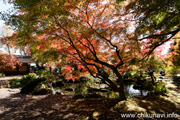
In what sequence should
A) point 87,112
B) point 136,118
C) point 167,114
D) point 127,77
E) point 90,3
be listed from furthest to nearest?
point 127,77 → point 90,3 → point 87,112 → point 167,114 → point 136,118

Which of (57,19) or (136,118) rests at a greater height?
(57,19)

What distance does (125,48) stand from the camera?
5480mm

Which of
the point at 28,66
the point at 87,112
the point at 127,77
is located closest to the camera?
the point at 87,112

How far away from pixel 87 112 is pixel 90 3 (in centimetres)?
458

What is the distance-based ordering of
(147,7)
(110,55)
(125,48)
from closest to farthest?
(147,7)
(125,48)
(110,55)

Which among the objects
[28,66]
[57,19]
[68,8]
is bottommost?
[28,66]

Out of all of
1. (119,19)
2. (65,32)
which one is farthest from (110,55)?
(65,32)

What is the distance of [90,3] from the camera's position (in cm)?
435

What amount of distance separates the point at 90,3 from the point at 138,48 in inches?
121

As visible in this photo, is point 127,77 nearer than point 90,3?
No

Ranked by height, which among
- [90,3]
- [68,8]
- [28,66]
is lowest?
[28,66]

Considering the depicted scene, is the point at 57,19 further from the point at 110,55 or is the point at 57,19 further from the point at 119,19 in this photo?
the point at 110,55

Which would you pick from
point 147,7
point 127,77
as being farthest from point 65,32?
point 127,77

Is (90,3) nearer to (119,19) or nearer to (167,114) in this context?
(119,19)
